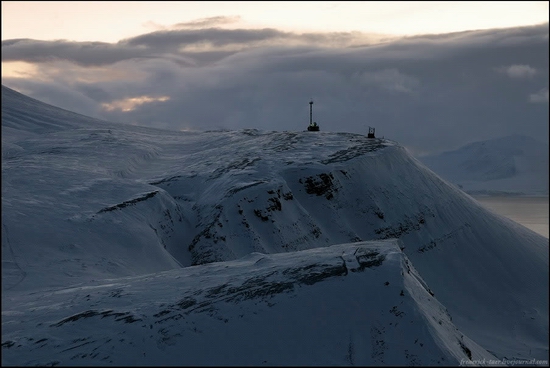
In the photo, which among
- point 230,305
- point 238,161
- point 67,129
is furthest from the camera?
point 67,129

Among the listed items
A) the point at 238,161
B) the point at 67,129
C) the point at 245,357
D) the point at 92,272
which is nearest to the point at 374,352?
the point at 245,357

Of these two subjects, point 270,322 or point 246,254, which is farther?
point 246,254

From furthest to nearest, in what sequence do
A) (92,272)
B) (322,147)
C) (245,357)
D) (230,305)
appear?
(322,147), (92,272), (230,305), (245,357)

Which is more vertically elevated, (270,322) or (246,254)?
(270,322)

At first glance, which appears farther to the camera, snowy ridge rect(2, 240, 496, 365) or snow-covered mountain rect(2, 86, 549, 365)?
snow-covered mountain rect(2, 86, 549, 365)

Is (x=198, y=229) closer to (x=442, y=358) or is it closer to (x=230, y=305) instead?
(x=230, y=305)

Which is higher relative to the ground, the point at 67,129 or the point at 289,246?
the point at 67,129

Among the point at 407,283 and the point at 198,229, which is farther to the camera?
the point at 198,229

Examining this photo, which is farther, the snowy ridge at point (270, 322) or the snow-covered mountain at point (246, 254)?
the snow-covered mountain at point (246, 254)
